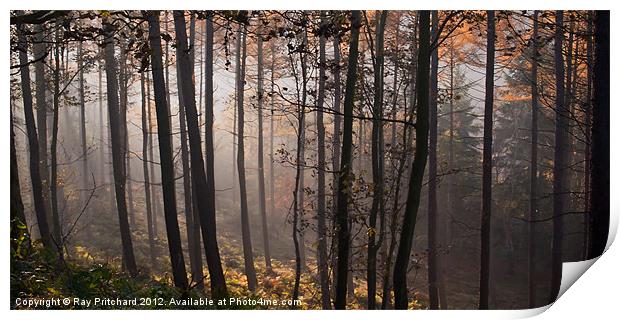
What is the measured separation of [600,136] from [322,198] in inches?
124

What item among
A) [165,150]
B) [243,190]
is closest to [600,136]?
[165,150]

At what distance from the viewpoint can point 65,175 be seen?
837cm

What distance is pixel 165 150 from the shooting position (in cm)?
573

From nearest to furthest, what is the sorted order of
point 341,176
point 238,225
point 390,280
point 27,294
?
1. point 27,294
2. point 341,176
3. point 390,280
4. point 238,225

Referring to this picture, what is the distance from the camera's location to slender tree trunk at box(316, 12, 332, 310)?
18.9 feet

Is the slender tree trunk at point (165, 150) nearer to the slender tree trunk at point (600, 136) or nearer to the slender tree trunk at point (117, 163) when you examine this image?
the slender tree trunk at point (117, 163)

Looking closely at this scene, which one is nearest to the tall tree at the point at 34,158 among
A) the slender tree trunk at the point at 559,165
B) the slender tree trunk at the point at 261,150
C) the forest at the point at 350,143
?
the forest at the point at 350,143

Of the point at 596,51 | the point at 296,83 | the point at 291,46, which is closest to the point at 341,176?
the point at 296,83

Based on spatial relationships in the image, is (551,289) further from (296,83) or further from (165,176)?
(165,176)

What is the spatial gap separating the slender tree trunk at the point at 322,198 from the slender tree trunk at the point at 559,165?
8.38ft

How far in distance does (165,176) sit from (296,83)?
1.89 meters

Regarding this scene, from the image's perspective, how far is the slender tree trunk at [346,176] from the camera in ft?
17.3

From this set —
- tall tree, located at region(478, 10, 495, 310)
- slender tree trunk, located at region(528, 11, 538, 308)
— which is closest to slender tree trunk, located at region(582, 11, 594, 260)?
slender tree trunk, located at region(528, 11, 538, 308)
